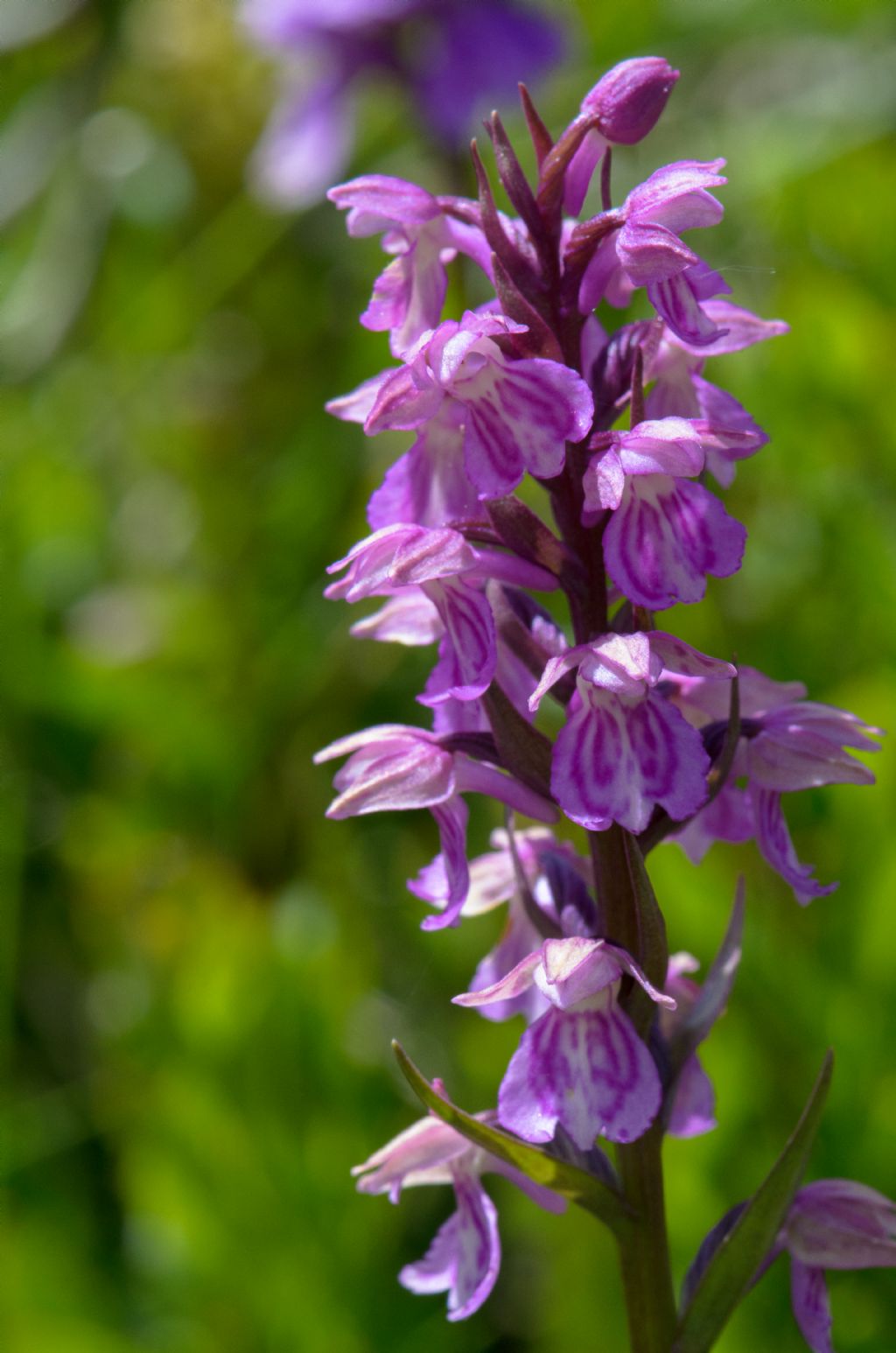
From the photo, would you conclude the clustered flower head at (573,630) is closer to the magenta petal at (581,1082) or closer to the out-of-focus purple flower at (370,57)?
the magenta petal at (581,1082)

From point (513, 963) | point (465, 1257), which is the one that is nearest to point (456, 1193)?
point (465, 1257)

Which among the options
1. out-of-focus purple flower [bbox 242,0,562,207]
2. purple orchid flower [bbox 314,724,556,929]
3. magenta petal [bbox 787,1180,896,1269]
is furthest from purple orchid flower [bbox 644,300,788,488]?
out-of-focus purple flower [bbox 242,0,562,207]

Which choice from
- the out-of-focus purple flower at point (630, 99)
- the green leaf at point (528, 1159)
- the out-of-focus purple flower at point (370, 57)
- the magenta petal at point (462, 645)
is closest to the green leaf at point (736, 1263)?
the green leaf at point (528, 1159)

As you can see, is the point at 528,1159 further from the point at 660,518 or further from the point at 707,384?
the point at 707,384

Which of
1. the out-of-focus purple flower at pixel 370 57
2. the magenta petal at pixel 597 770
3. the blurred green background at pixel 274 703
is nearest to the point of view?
the magenta petal at pixel 597 770

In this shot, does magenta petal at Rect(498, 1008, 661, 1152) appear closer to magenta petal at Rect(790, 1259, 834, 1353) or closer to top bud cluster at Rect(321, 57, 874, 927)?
top bud cluster at Rect(321, 57, 874, 927)

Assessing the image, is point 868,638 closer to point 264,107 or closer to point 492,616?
point 492,616

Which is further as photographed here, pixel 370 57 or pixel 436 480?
pixel 370 57
